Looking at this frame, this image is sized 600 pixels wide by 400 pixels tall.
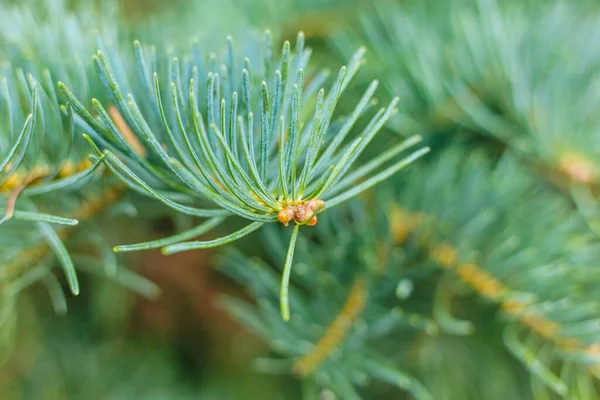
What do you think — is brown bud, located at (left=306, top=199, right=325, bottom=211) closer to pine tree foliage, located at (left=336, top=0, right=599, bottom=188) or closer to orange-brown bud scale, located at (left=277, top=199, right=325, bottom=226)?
orange-brown bud scale, located at (left=277, top=199, right=325, bottom=226)

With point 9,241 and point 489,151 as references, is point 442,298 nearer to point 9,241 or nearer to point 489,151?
point 489,151

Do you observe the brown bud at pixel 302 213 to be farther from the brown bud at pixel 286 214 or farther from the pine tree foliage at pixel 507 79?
the pine tree foliage at pixel 507 79

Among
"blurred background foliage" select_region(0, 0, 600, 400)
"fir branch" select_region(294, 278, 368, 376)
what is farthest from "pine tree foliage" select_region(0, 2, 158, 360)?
"fir branch" select_region(294, 278, 368, 376)

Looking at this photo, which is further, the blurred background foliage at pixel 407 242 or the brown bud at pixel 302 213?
the blurred background foliage at pixel 407 242

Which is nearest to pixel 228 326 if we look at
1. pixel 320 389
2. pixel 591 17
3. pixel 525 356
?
pixel 320 389

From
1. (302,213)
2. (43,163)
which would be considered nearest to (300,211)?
(302,213)

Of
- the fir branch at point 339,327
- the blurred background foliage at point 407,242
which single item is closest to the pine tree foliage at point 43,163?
the blurred background foliage at point 407,242

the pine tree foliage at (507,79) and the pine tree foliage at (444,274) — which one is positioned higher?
the pine tree foliage at (507,79)
